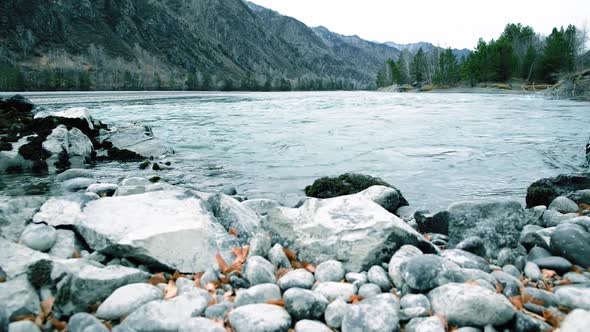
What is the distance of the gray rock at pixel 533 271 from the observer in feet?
12.1

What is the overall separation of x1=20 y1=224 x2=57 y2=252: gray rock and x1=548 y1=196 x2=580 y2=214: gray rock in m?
6.76

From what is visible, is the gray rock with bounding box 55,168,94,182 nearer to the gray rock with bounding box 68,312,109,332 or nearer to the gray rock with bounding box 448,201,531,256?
the gray rock with bounding box 68,312,109,332

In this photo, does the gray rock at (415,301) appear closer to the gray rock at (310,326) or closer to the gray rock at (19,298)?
the gray rock at (310,326)

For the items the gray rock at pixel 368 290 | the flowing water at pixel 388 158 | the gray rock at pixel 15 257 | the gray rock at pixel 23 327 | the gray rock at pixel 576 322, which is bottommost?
the flowing water at pixel 388 158

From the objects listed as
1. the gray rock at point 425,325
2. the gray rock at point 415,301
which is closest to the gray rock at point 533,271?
the gray rock at point 415,301

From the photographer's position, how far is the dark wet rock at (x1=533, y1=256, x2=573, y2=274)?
3.83 metres

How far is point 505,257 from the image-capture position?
4.04m

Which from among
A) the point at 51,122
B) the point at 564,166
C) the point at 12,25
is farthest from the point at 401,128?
the point at 12,25

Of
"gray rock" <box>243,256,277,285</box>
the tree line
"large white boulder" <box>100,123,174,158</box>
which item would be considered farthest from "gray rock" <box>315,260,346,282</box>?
the tree line

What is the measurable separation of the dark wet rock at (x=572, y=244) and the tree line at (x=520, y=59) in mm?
80940

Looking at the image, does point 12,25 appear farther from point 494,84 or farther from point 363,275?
point 363,275

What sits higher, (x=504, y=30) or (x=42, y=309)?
(x=504, y=30)

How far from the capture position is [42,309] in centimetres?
306

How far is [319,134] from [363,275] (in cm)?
1445
